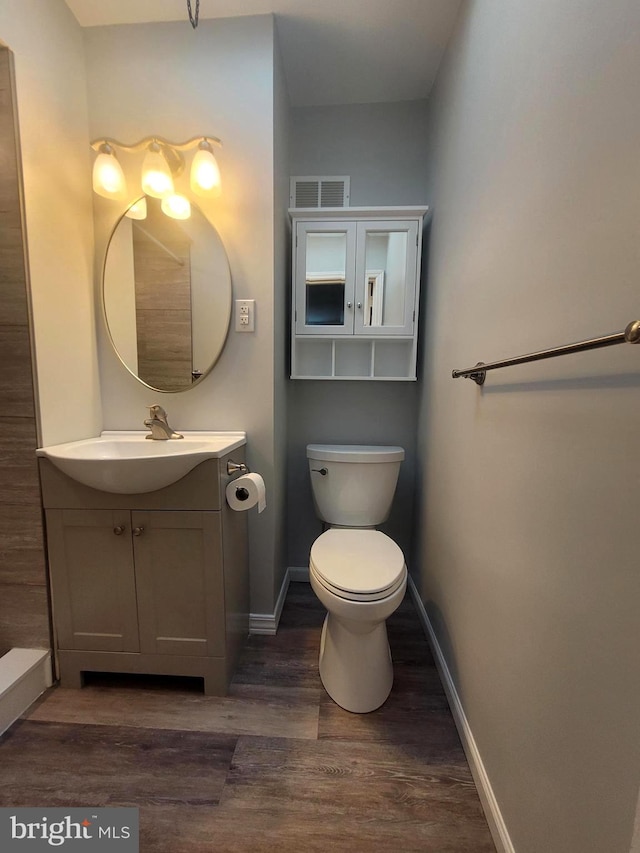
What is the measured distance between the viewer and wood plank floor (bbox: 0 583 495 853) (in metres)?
0.84

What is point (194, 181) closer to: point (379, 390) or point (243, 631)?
point (379, 390)

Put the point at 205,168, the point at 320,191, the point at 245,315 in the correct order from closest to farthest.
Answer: the point at 205,168 < the point at 245,315 < the point at 320,191

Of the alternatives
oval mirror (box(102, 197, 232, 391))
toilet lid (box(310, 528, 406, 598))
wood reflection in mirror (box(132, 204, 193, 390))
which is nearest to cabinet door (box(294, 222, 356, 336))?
oval mirror (box(102, 197, 232, 391))

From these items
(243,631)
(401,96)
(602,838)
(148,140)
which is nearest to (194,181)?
(148,140)

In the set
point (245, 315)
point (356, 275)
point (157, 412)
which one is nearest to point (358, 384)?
point (356, 275)

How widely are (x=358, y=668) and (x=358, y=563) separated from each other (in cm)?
33

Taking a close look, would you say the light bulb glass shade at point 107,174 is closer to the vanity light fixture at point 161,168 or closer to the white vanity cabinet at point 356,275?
the vanity light fixture at point 161,168

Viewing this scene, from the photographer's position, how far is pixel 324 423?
1865 millimetres

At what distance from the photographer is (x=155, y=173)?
4.32 feet

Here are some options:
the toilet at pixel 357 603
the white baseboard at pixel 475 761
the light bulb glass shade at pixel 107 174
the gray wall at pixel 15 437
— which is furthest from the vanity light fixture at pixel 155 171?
the white baseboard at pixel 475 761

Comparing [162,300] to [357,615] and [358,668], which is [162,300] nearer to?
[357,615]

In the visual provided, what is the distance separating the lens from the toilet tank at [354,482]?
159 cm

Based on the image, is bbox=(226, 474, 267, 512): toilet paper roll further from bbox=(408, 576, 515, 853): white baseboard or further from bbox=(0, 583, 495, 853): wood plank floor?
bbox=(408, 576, 515, 853): white baseboard

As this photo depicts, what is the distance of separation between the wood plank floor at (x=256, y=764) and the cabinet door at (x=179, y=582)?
8.1 inches
